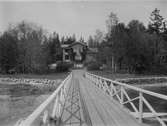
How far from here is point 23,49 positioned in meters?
23.0

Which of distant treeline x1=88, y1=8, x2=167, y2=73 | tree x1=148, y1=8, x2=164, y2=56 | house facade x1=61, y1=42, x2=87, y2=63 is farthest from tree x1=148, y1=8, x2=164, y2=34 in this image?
house facade x1=61, y1=42, x2=87, y2=63

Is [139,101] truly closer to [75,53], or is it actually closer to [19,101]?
[19,101]

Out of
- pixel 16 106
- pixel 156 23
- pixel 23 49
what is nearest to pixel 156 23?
pixel 156 23

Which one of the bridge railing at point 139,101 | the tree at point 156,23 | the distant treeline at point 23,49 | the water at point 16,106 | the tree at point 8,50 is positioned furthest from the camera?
the tree at point 156,23

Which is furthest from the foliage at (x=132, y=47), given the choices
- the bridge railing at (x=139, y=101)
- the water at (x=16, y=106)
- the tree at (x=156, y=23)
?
the bridge railing at (x=139, y=101)

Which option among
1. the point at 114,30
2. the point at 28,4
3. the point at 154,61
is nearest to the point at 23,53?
the point at 114,30

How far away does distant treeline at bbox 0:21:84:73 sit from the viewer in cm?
2262

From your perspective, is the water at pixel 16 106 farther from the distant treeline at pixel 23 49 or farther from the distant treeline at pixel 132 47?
the distant treeline at pixel 132 47

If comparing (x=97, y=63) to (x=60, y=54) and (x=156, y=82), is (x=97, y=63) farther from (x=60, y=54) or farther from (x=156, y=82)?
(x=60, y=54)

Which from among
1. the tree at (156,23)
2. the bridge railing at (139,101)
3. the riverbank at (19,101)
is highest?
the tree at (156,23)

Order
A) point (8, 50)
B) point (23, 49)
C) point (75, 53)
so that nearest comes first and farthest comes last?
point (23, 49) < point (8, 50) < point (75, 53)

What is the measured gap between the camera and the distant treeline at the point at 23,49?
891 inches

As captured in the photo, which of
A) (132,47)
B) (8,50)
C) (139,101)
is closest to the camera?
(139,101)

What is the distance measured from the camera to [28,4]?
4.47 m
